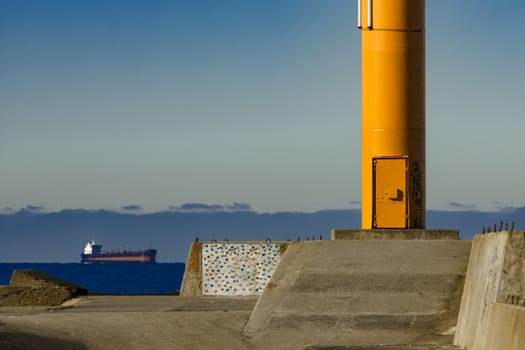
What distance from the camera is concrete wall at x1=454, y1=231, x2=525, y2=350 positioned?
15.0 meters

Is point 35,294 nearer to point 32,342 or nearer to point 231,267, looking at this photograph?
point 231,267

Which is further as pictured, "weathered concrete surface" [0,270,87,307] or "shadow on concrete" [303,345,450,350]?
"weathered concrete surface" [0,270,87,307]

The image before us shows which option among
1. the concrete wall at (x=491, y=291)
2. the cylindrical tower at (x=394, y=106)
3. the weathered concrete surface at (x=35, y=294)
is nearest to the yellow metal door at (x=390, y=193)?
the cylindrical tower at (x=394, y=106)

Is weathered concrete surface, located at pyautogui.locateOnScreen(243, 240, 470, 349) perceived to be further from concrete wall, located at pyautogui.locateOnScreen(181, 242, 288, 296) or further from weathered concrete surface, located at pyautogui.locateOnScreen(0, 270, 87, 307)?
weathered concrete surface, located at pyautogui.locateOnScreen(0, 270, 87, 307)

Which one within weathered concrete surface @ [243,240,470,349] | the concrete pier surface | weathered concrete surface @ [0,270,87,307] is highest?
weathered concrete surface @ [243,240,470,349]

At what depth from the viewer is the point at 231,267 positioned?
27.6 metres

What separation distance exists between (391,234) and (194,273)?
5090 millimetres

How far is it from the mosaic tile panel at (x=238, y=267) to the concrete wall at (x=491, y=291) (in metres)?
8.99

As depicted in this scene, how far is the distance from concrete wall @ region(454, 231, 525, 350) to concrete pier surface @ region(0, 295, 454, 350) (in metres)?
0.76

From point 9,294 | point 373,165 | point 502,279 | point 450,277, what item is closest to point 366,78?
point 373,165

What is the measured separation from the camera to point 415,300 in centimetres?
1995

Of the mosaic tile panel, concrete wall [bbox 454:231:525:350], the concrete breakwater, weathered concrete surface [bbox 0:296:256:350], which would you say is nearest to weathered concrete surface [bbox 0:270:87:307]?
weathered concrete surface [bbox 0:296:256:350]

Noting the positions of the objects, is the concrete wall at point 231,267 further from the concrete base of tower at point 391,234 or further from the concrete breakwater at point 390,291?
the concrete breakwater at point 390,291

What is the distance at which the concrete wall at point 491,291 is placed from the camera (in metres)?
15.0
